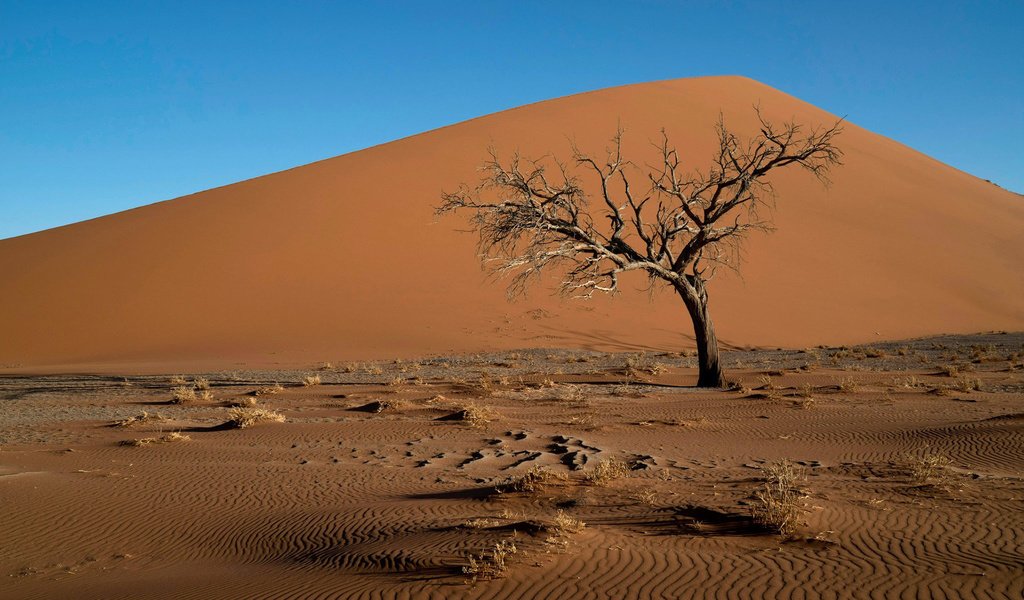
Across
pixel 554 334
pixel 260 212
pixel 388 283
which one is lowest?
pixel 554 334

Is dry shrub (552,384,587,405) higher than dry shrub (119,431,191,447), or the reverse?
dry shrub (552,384,587,405)

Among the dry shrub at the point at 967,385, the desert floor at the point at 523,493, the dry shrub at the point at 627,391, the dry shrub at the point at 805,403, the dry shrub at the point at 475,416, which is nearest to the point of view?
the desert floor at the point at 523,493

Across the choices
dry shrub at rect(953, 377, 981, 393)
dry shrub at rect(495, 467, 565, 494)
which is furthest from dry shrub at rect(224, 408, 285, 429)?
dry shrub at rect(953, 377, 981, 393)

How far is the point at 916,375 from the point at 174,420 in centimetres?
1580

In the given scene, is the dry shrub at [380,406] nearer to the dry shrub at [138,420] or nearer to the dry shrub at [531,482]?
the dry shrub at [138,420]

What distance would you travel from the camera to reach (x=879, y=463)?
8.89 meters

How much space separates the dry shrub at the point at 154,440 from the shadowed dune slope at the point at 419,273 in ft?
42.0

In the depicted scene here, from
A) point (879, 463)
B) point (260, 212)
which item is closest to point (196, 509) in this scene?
point (879, 463)

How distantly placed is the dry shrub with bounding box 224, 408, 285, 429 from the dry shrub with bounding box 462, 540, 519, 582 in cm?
801

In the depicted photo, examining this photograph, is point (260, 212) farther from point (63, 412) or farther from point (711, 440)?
point (711, 440)

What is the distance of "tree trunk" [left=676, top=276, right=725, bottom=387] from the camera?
16.1m

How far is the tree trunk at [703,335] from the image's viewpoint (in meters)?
16.1

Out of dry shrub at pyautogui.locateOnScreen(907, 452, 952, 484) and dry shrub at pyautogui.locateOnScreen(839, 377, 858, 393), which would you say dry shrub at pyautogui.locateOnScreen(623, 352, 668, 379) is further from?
dry shrub at pyautogui.locateOnScreen(907, 452, 952, 484)

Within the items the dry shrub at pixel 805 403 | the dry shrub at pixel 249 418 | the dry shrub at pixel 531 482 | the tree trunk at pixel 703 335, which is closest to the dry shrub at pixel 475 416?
the dry shrub at pixel 249 418
